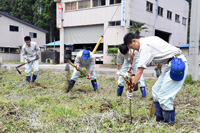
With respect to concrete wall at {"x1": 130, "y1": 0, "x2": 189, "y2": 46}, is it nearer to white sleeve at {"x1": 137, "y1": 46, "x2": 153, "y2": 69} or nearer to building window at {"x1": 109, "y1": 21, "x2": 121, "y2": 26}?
building window at {"x1": 109, "y1": 21, "x2": 121, "y2": 26}

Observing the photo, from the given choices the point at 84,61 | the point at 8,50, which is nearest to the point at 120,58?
the point at 84,61

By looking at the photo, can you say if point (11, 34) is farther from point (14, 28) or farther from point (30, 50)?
point (30, 50)

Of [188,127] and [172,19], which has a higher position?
[172,19]

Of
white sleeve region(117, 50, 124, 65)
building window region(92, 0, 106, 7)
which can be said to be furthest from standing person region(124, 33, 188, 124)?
building window region(92, 0, 106, 7)

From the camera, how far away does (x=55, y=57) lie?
23359mm

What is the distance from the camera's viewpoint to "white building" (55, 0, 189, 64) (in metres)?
18.0

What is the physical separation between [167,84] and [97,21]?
671 inches

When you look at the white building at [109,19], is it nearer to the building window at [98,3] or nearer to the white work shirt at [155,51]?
the building window at [98,3]

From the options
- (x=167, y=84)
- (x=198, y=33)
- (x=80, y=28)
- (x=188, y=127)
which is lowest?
(x=188, y=127)

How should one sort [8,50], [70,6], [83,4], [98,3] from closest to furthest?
[98,3]
[83,4]
[70,6]
[8,50]

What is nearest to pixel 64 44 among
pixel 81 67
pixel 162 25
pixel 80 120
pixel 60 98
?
pixel 162 25

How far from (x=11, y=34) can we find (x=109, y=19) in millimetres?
15127

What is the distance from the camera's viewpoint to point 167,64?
121 inches

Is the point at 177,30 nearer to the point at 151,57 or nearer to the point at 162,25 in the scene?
the point at 162,25
